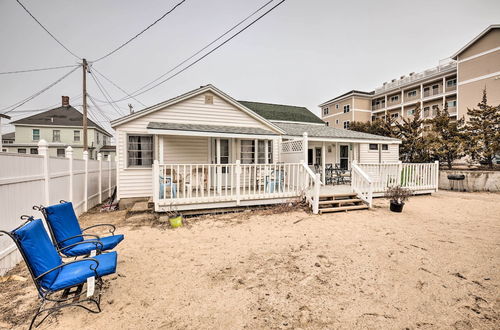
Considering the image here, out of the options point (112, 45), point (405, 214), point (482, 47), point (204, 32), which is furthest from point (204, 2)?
point (482, 47)

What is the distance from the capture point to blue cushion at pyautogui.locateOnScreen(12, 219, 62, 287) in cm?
196

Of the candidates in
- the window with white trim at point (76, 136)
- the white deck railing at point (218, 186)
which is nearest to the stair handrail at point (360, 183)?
the white deck railing at point (218, 186)

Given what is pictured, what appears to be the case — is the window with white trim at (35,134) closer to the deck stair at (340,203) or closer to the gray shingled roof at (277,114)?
the gray shingled roof at (277,114)

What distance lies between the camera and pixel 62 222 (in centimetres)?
310

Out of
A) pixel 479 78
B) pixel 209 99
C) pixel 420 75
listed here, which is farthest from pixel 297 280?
pixel 420 75

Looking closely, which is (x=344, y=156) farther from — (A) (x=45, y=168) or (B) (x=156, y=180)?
(A) (x=45, y=168)

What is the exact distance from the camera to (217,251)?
4.08 meters

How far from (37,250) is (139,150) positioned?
650 cm

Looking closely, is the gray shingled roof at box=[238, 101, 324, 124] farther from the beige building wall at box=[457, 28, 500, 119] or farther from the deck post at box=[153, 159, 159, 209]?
the beige building wall at box=[457, 28, 500, 119]

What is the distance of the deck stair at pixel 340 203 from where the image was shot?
22.1ft

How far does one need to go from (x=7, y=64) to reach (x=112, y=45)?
1020 cm

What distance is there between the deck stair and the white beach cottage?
0.31m

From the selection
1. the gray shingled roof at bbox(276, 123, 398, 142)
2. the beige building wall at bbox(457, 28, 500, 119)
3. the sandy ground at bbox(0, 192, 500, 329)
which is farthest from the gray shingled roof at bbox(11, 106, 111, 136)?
the beige building wall at bbox(457, 28, 500, 119)

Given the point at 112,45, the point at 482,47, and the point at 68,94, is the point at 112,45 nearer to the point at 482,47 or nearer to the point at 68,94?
the point at 68,94
